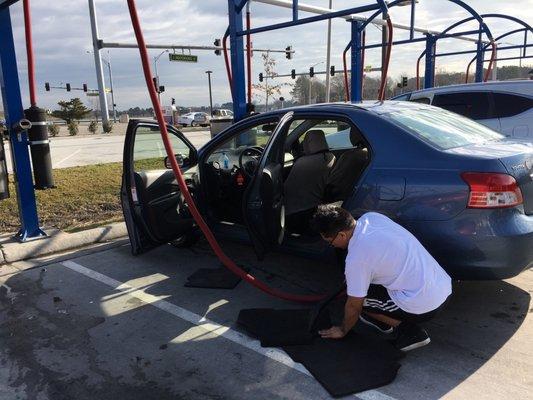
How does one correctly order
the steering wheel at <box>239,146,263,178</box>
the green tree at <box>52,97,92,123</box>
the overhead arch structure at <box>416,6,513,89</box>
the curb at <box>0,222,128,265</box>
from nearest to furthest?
the steering wheel at <box>239,146,263,178</box>, the curb at <box>0,222,128,265</box>, the overhead arch structure at <box>416,6,513,89</box>, the green tree at <box>52,97,92,123</box>

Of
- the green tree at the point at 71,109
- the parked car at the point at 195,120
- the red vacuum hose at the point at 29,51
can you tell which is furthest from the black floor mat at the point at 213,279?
the green tree at the point at 71,109

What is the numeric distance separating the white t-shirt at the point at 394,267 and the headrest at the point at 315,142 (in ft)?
5.19

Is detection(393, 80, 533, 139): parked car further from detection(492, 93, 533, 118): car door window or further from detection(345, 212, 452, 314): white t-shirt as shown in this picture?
detection(345, 212, 452, 314): white t-shirt

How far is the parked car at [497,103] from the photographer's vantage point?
21.6 ft

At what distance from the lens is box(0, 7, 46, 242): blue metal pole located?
208 inches

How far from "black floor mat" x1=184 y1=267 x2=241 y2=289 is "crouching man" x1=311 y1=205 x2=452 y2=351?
5.00ft

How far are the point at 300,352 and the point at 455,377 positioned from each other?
3.08 feet

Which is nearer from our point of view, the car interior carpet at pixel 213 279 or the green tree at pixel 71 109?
the car interior carpet at pixel 213 279

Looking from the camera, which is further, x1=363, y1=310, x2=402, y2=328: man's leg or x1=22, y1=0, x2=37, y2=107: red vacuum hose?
x1=22, y1=0, x2=37, y2=107: red vacuum hose

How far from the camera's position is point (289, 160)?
519cm

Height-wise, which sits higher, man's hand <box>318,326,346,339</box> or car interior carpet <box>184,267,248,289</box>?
man's hand <box>318,326,346,339</box>

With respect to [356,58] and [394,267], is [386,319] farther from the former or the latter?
[356,58]

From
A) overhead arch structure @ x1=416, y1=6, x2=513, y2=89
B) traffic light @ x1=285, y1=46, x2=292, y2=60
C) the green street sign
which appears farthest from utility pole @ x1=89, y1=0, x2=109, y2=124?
overhead arch structure @ x1=416, y1=6, x2=513, y2=89

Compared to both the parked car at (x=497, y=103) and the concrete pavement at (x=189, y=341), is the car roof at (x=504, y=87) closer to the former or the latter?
the parked car at (x=497, y=103)
